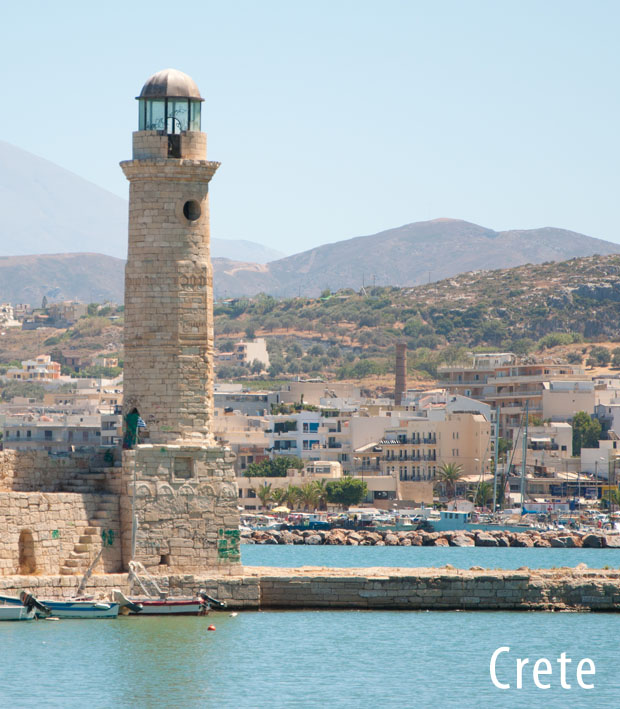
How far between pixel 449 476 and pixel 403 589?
206 feet

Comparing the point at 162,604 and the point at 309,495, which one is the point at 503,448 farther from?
the point at 162,604

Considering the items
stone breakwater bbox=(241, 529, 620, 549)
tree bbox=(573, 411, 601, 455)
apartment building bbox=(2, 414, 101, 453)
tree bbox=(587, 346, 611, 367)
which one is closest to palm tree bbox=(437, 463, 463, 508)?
tree bbox=(573, 411, 601, 455)

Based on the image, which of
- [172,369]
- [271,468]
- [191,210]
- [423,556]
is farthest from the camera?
[271,468]

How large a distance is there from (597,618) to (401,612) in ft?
10.8

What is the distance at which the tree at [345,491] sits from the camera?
85.7 meters

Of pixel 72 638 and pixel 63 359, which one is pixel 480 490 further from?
pixel 63 359

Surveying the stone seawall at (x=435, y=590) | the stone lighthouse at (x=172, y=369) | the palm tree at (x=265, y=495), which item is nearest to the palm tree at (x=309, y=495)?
the palm tree at (x=265, y=495)

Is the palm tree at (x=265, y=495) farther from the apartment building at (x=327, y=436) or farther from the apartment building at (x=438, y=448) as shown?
the apartment building at (x=327, y=436)

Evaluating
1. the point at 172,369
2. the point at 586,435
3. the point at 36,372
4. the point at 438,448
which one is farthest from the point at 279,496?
the point at 36,372

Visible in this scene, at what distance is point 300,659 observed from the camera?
2500cm

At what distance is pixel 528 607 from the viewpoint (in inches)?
1172

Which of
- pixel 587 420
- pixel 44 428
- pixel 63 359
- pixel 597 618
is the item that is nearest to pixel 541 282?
pixel 63 359

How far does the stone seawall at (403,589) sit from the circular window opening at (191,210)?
557 centimetres

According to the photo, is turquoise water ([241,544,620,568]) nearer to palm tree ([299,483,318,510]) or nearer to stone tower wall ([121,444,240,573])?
palm tree ([299,483,318,510])
